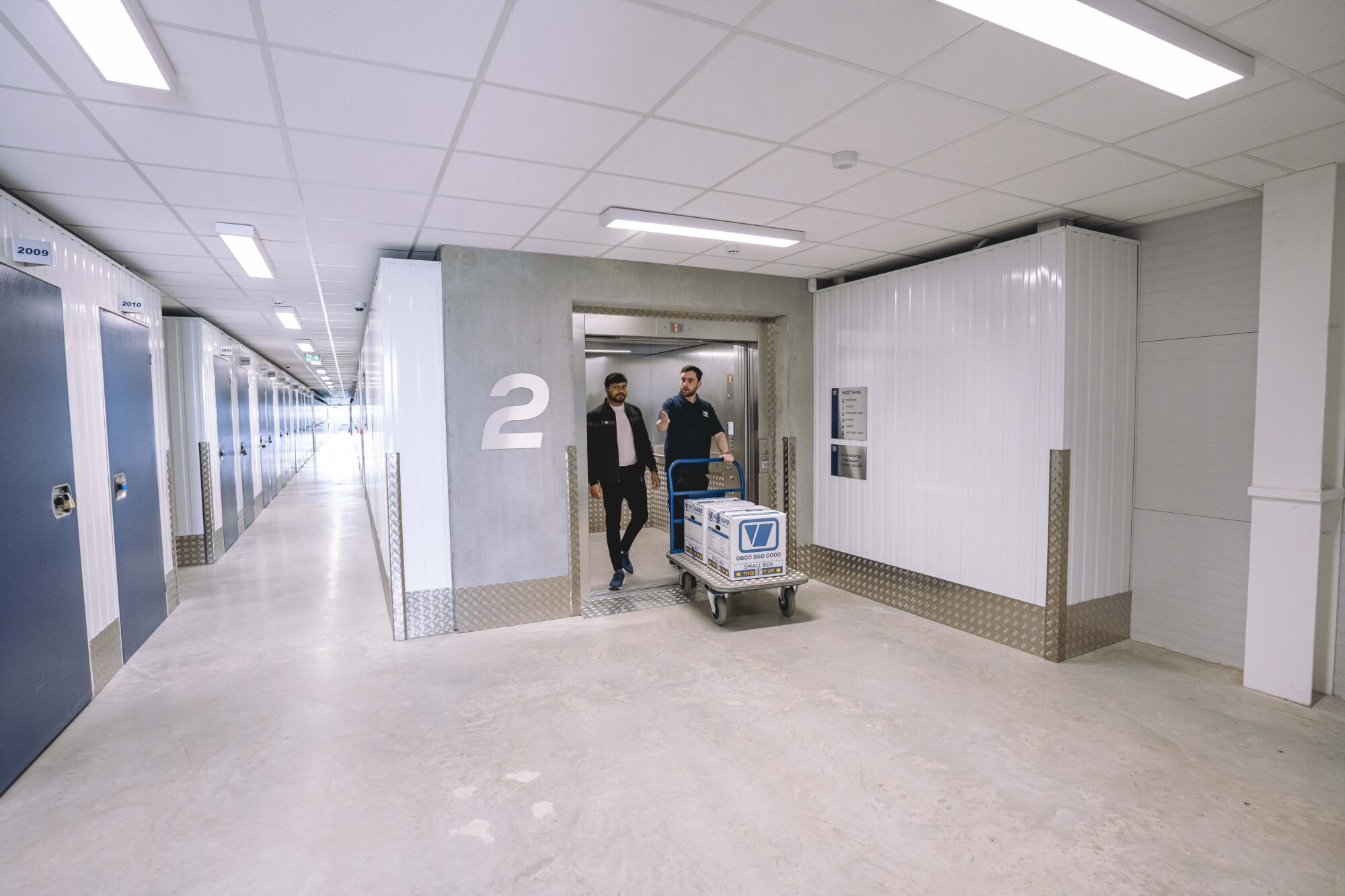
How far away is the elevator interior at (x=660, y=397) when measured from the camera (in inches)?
267

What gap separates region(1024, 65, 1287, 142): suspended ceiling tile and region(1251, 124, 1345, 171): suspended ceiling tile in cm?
78

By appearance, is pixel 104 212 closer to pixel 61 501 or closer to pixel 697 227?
pixel 61 501

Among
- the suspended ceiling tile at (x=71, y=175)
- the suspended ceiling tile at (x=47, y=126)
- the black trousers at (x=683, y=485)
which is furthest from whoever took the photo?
the black trousers at (x=683, y=485)

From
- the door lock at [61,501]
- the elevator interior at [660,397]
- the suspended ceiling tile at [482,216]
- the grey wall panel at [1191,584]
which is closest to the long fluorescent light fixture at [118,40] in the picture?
the suspended ceiling tile at [482,216]

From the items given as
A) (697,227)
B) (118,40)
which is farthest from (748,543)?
(118,40)

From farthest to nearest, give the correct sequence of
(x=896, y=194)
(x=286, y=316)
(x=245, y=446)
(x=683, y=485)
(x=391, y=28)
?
(x=245, y=446) → (x=286, y=316) → (x=683, y=485) → (x=896, y=194) → (x=391, y=28)

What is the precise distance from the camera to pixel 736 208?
404 cm

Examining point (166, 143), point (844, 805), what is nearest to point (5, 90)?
point (166, 143)

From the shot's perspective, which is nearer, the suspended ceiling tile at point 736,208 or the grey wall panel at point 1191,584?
the suspended ceiling tile at point 736,208

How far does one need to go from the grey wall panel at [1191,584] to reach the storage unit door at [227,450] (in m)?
9.81

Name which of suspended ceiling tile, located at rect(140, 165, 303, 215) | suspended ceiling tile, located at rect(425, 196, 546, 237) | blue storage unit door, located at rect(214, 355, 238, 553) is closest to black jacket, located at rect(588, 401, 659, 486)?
suspended ceiling tile, located at rect(425, 196, 546, 237)

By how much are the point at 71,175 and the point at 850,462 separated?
577cm

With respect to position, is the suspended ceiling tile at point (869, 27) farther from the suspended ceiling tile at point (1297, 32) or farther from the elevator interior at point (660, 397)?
the elevator interior at point (660, 397)

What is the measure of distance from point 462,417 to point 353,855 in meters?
3.13
